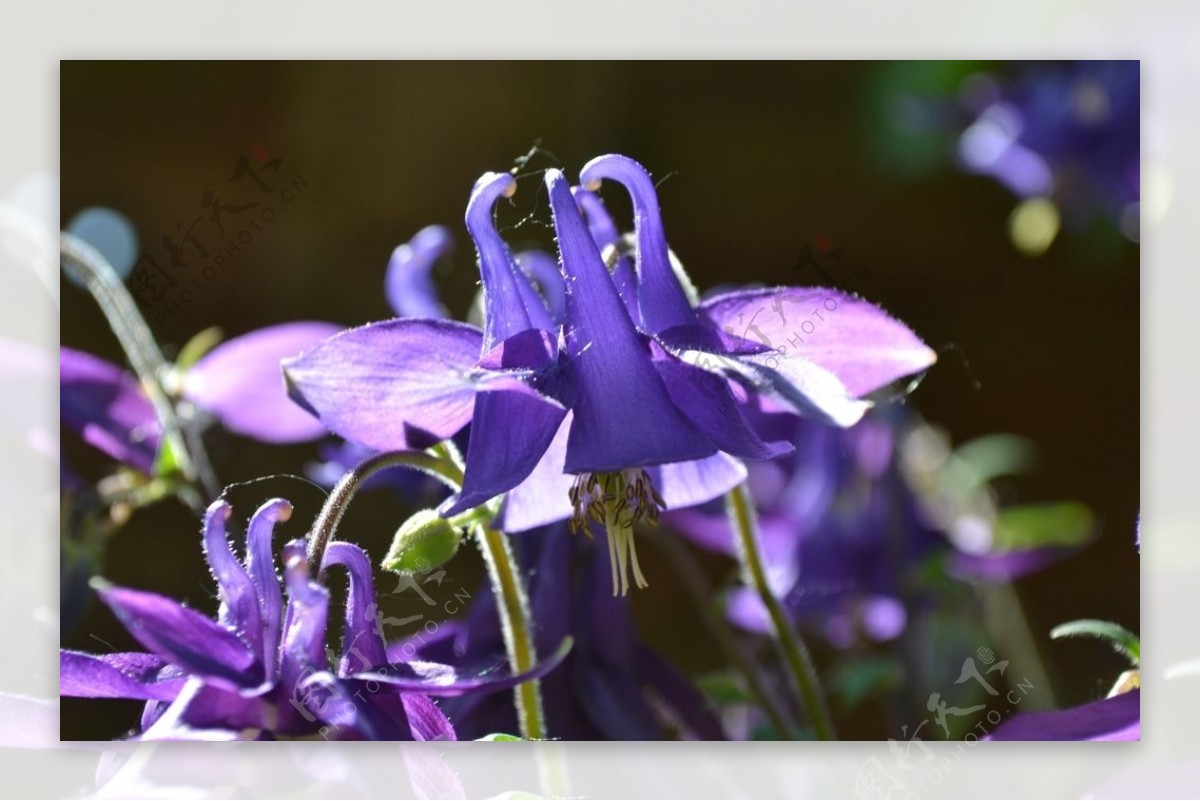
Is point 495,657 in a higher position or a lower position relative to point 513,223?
lower

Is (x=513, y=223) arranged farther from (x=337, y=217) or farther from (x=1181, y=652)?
(x=1181, y=652)

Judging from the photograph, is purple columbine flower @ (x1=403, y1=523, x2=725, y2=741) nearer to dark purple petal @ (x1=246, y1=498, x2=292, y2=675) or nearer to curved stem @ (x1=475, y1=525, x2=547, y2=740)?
curved stem @ (x1=475, y1=525, x2=547, y2=740)

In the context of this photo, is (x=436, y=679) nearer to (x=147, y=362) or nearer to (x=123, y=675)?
(x=123, y=675)

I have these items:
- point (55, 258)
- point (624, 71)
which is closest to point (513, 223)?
point (624, 71)

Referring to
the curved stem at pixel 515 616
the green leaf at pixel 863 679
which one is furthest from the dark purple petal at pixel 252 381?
the green leaf at pixel 863 679

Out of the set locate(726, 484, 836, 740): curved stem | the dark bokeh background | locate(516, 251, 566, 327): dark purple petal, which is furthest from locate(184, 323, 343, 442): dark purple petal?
locate(726, 484, 836, 740): curved stem

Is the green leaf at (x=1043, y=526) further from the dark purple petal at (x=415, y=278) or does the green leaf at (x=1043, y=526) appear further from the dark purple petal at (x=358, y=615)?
the dark purple petal at (x=358, y=615)

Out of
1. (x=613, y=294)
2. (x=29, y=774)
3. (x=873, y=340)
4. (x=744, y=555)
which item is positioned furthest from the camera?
(x=29, y=774)
